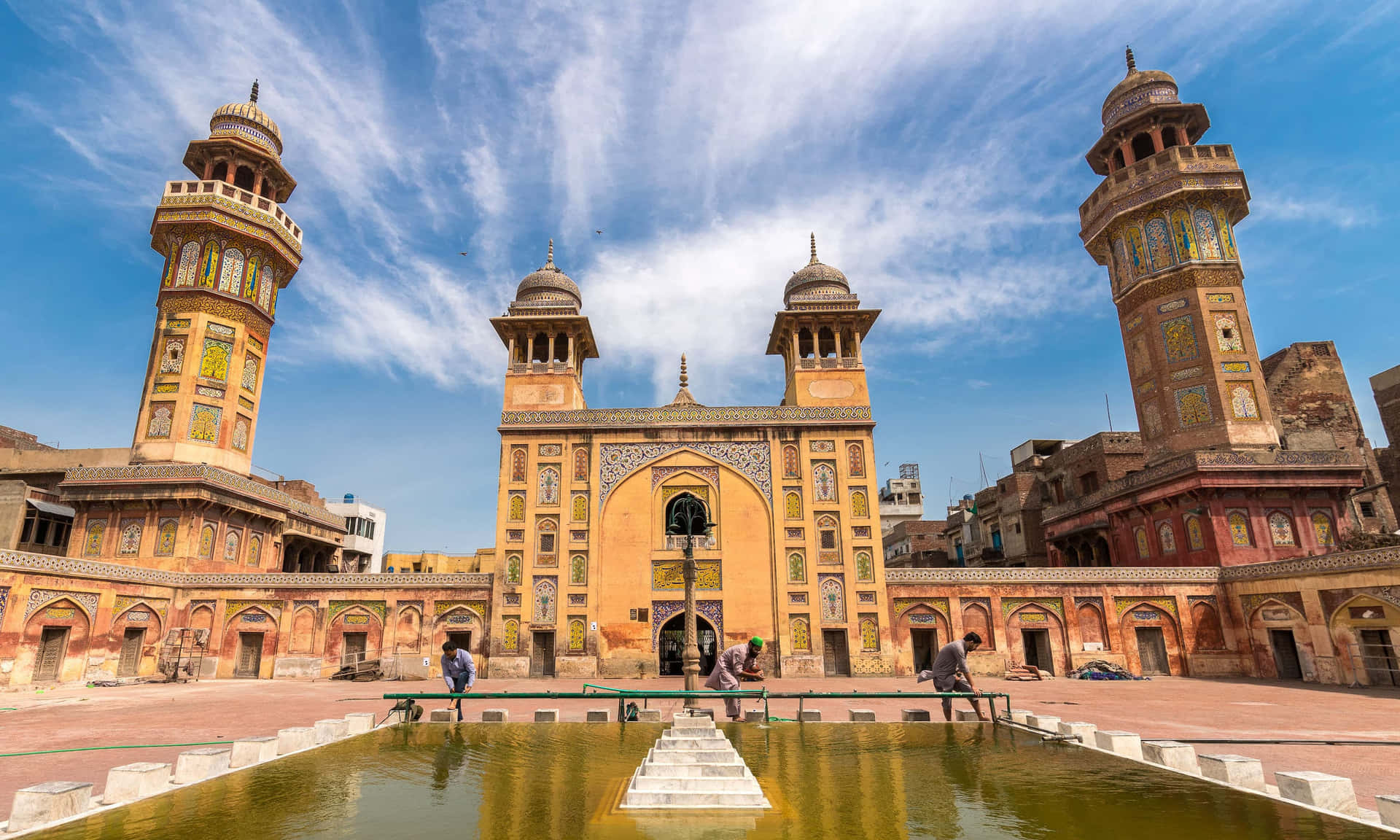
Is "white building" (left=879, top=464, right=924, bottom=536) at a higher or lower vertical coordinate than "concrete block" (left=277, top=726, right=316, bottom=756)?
higher

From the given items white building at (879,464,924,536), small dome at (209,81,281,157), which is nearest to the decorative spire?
small dome at (209,81,281,157)

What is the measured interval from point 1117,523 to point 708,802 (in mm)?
28089

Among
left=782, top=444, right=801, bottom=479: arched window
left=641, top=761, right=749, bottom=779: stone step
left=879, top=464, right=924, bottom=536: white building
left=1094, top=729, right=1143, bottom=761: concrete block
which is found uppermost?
left=879, top=464, right=924, bottom=536: white building

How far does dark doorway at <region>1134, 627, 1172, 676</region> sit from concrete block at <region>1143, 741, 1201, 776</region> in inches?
778

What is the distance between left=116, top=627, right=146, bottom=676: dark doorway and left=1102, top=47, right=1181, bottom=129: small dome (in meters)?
40.8

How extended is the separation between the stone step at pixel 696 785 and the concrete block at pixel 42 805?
3938 mm

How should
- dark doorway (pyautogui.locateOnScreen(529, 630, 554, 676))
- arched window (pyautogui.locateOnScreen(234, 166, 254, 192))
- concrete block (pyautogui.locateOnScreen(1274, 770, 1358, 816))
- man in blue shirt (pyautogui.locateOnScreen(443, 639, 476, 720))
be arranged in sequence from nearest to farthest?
concrete block (pyautogui.locateOnScreen(1274, 770, 1358, 816)) → man in blue shirt (pyautogui.locateOnScreen(443, 639, 476, 720)) → dark doorway (pyautogui.locateOnScreen(529, 630, 554, 676)) → arched window (pyautogui.locateOnScreen(234, 166, 254, 192))

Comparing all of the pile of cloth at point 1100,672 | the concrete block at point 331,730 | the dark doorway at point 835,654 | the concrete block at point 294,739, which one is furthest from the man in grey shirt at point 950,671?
the pile of cloth at point 1100,672

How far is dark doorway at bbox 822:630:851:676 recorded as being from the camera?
78.5 feet

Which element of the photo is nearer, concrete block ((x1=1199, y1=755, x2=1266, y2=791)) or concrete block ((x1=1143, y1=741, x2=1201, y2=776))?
concrete block ((x1=1199, y1=755, x2=1266, y2=791))

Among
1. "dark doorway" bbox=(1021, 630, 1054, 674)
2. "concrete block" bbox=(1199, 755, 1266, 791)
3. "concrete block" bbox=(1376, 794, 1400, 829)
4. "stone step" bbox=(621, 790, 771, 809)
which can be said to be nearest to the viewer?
"concrete block" bbox=(1376, 794, 1400, 829)

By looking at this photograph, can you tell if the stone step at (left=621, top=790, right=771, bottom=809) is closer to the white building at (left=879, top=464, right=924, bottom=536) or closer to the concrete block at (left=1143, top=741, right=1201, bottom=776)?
the concrete block at (left=1143, top=741, right=1201, bottom=776)

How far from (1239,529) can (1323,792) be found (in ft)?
74.7

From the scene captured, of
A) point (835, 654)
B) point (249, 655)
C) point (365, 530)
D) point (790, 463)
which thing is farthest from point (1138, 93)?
point (365, 530)
